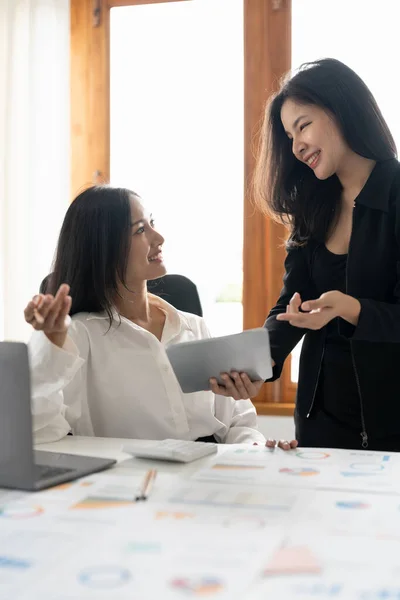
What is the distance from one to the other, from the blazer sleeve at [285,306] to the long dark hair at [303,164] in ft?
0.17

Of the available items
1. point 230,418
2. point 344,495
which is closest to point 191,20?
point 230,418

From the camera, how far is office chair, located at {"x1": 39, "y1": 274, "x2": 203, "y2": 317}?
6.81ft

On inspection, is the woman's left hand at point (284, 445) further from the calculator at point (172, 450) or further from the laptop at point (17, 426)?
the laptop at point (17, 426)

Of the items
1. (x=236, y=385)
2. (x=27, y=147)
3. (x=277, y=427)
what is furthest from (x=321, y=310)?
(x=27, y=147)

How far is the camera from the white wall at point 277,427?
112 inches

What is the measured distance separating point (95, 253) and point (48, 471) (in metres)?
0.75

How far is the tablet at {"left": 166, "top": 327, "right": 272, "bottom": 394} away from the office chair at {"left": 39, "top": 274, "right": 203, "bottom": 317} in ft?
1.89

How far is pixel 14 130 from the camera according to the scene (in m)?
2.96

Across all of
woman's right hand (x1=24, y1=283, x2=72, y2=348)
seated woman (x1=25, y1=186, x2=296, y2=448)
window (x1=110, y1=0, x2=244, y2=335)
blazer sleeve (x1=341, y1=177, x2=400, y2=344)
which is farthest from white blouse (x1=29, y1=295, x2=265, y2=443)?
window (x1=110, y1=0, x2=244, y2=335)

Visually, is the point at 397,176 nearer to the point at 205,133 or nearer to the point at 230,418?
the point at 230,418

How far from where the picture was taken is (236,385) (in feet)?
4.96

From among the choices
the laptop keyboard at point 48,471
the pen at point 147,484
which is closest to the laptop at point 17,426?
the laptop keyboard at point 48,471

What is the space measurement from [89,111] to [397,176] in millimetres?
1811

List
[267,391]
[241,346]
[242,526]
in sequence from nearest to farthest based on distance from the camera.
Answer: [242,526] → [241,346] → [267,391]
